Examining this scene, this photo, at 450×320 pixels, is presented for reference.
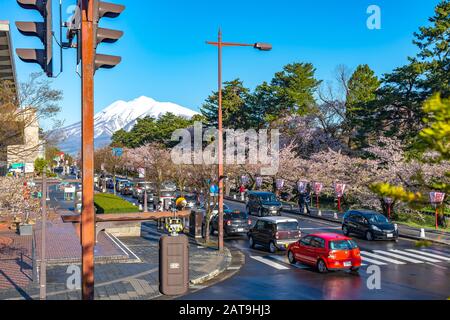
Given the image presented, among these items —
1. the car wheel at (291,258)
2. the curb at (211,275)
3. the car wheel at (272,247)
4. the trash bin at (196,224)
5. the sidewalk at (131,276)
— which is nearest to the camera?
the sidewalk at (131,276)

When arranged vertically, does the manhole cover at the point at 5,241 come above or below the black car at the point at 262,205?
below

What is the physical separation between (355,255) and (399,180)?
20.3 meters

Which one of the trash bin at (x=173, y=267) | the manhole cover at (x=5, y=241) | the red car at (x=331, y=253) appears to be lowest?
the manhole cover at (x=5, y=241)

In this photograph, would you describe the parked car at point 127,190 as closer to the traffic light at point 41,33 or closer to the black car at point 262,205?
the black car at point 262,205

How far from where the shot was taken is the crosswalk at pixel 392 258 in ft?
70.6

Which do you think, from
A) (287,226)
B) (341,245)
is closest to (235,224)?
(287,226)

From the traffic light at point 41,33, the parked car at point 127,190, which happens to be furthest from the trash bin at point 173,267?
the parked car at point 127,190

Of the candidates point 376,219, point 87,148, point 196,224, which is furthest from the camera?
point 196,224

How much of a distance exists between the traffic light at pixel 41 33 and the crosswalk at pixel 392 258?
15851 mm

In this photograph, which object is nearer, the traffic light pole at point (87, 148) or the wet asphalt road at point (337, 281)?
the traffic light pole at point (87, 148)

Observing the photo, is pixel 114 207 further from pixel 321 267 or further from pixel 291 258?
pixel 321 267

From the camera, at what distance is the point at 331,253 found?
762 inches

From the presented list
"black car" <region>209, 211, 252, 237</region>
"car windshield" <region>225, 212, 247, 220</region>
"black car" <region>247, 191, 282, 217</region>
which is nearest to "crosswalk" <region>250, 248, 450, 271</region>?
"black car" <region>209, 211, 252, 237</region>

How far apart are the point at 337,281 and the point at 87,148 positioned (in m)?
13.1
